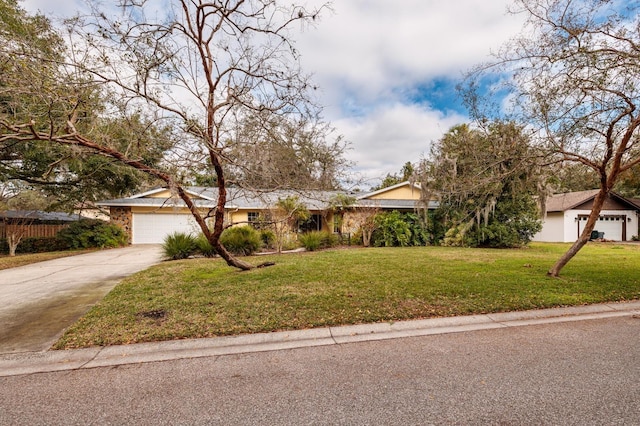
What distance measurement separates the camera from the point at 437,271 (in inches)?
320

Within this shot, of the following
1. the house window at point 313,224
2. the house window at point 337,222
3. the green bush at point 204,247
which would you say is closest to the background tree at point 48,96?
the green bush at point 204,247

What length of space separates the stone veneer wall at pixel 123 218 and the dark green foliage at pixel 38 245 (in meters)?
2.68

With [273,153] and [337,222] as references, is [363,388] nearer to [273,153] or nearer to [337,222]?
[273,153]

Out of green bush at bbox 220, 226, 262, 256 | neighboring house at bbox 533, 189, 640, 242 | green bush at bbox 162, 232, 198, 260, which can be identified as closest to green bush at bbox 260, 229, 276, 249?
green bush at bbox 220, 226, 262, 256

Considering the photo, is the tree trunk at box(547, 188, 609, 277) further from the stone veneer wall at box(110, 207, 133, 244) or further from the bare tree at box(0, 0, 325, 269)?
the stone veneer wall at box(110, 207, 133, 244)

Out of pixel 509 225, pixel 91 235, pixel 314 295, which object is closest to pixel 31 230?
pixel 91 235

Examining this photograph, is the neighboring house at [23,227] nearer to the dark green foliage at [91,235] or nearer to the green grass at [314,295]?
the dark green foliage at [91,235]

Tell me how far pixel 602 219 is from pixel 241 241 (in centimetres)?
2437

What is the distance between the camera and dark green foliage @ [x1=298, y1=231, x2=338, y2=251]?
13.7m

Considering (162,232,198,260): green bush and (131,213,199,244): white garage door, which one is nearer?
(162,232,198,260): green bush

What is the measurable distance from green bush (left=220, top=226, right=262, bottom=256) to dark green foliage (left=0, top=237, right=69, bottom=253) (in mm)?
9524

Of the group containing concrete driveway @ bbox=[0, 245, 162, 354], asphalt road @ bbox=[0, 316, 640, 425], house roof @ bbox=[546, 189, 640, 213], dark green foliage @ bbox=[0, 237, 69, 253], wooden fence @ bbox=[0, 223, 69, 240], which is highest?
house roof @ bbox=[546, 189, 640, 213]

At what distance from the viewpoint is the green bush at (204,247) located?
11.1 metres

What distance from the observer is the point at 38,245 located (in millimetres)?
15086
